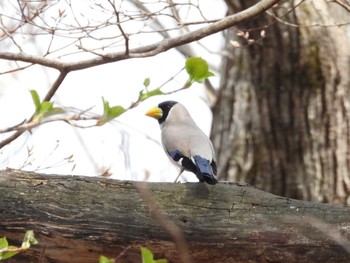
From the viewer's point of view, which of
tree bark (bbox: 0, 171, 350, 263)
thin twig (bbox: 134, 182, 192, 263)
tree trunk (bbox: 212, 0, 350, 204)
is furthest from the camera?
tree trunk (bbox: 212, 0, 350, 204)

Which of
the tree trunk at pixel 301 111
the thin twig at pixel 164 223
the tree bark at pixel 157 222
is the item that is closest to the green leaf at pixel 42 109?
the tree bark at pixel 157 222

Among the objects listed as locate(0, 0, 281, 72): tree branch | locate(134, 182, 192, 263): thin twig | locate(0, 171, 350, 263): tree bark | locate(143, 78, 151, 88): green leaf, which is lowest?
locate(134, 182, 192, 263): thin twig

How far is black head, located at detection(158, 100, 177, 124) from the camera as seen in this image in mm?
4076

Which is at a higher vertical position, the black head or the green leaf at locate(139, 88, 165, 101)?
the black head

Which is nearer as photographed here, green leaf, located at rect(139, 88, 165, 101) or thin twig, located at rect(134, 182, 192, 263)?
thin twig, located at rect(134, 182, 192, 263)

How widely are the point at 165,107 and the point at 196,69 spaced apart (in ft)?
5.06

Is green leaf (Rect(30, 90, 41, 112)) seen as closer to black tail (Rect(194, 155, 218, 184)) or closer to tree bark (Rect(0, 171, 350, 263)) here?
tree bark (Rect(0, 171, 350, 263))

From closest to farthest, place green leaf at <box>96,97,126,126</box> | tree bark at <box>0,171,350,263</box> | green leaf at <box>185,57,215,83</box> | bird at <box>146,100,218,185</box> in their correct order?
green leaf at <box>96,97,126,126</box> < tree bark at <box>0,171,350,263</box> < green leaf at <box>185,57,215,83</box> < bird at <box>146,100,218,185</box>

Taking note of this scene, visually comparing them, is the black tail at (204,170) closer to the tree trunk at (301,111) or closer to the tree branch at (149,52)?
the tree branch at (149,52)

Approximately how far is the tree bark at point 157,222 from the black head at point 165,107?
1.50 metres

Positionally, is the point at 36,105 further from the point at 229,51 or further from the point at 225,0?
the point at 229,51

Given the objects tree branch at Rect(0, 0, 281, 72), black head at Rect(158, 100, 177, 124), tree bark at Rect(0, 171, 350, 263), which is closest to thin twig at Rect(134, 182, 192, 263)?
tree bark at Rect(0, 171, 350, 263)

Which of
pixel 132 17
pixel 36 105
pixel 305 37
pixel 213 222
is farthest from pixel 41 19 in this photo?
pixel 305 37

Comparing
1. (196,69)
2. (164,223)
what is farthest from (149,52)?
(164,223)
